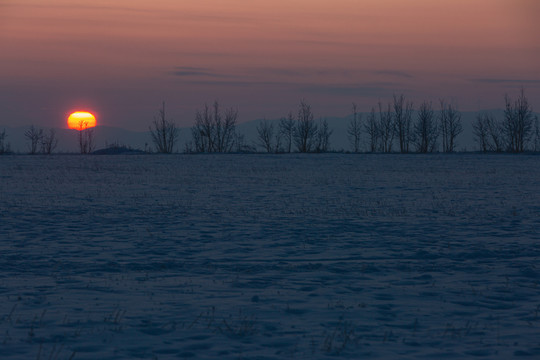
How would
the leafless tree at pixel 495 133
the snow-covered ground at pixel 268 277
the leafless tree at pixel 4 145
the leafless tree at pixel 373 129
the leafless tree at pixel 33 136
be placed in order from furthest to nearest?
the leafless tree at pixel 373 129, the leafless tree at pixel 495 133, the leafless tree at pixel 33 136, the leafless tree at pixel 4 145, the snow-covered ground at pixel 268 277

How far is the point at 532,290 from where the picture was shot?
31.1 feet

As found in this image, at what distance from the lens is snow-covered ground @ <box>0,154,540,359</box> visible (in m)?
7.04

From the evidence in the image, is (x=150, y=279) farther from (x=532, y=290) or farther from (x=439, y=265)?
(x=532, y=290)

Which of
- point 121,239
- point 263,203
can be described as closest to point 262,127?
point 263,203

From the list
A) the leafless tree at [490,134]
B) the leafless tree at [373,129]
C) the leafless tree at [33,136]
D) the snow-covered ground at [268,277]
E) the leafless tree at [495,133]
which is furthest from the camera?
the leafless tree at [373,129]

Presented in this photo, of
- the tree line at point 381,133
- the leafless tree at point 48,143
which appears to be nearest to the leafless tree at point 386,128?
the tree line at point 381,133

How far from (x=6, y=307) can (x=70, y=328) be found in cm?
136

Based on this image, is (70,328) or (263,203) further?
(263,203)

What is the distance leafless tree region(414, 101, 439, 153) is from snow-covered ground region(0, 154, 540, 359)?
64.1 metres

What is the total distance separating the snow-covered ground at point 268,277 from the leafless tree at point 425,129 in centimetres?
Answer: 6412

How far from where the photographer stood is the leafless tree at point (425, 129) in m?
85.4

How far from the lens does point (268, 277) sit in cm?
1046

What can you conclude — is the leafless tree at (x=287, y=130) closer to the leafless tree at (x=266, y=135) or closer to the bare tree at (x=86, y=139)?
the leafless tree at (x=266, y=135)

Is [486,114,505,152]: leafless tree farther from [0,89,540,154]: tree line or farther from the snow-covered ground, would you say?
the snow-covered ground
